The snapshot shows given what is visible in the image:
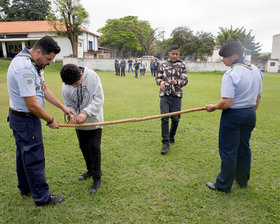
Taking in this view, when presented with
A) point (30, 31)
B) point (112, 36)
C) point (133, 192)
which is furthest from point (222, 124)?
point (112, 36)

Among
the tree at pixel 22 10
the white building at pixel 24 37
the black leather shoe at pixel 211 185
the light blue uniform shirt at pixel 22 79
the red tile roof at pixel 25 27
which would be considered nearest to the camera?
the light blue uniform shirt at pixel 22 79

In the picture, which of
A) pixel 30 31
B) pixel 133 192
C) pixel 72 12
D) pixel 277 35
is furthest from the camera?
A: pixel 277 35

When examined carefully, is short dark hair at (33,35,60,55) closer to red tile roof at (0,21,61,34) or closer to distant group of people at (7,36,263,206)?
distant group of people at (7,36,263,206)

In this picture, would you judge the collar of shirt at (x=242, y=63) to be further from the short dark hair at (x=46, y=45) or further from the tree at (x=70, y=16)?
the tree at (x=70, y=16)

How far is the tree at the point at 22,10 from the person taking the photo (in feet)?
152

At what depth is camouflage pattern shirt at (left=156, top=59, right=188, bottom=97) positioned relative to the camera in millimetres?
4266

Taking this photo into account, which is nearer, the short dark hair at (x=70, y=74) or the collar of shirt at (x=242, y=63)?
the short dark hair at (x=70, y=74)

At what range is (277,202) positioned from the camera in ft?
9.05

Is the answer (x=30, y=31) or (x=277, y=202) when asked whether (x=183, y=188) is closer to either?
(x=277, y=202)

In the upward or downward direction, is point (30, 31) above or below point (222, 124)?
above

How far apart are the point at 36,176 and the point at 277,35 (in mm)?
55774

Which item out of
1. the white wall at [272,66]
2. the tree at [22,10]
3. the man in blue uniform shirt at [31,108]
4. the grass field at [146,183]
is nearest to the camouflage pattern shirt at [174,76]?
the grass field at [146,183]

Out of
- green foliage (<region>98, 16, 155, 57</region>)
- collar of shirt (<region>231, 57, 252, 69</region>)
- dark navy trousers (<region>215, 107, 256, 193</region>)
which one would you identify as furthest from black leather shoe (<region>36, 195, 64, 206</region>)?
green foliage (<region>98, 16, 155, 57</region>)

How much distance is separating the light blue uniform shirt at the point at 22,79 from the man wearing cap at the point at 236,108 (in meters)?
2.26
